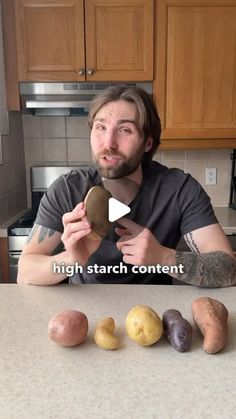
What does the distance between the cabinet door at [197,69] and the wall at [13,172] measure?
0.85m

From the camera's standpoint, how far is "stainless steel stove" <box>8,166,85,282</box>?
1661 millimetres

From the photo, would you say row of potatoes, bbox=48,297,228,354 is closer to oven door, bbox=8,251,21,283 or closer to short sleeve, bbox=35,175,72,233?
short sleeve, bbox=35,175,72,233

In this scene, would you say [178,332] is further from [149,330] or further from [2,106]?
[2,106]

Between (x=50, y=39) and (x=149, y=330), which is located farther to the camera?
(x=50, y=39)

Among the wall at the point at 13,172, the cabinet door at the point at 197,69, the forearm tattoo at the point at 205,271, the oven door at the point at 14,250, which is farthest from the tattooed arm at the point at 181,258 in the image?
the wall at the point at 13,172

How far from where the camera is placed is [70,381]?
46 centimetres

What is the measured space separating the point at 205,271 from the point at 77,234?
31 centimetres

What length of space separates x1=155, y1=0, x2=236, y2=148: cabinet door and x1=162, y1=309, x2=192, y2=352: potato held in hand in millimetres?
1468

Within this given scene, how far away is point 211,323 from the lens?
20.8 inches

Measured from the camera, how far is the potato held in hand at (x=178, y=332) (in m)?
0.52

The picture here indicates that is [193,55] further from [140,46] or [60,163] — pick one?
[60,163]

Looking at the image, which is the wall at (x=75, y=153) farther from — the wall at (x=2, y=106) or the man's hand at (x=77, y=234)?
the man's hand at (x=77, y=234)

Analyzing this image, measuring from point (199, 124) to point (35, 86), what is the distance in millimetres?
893

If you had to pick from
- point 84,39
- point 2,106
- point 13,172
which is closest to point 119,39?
point 84,39
